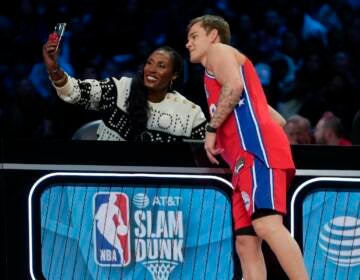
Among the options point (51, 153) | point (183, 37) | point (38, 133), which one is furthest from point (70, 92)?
point (183, 37)

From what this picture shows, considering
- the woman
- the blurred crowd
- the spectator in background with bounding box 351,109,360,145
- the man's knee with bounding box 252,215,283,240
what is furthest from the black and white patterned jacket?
the blurred crowd

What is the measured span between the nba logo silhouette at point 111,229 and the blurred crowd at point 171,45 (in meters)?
3.97

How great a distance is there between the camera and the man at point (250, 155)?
6.22 meters

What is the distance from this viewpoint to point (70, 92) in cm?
721

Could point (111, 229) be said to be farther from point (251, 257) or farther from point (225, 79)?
point (225, 79)

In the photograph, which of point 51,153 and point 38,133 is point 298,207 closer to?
point 51,153

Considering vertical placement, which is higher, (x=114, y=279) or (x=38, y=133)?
(x=38, y=133)

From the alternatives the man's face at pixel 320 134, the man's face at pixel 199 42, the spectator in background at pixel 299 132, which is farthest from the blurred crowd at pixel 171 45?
the man's face at pixel 199 42

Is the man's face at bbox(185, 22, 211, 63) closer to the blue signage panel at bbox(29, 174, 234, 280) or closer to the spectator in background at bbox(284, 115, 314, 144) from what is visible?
the blue signage panel at bbox(29, 174, 234, 280)

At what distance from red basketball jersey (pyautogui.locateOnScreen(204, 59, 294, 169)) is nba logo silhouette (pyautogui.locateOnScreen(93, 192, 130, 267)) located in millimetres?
684

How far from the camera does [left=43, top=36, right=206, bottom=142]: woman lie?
726 centimetres

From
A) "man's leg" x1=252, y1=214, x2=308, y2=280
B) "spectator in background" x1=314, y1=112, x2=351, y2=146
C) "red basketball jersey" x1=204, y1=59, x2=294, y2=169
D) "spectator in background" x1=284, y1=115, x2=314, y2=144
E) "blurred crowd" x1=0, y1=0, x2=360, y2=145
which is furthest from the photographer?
"blurred crowd" x1=0, y1=0, x2=360, y2=145

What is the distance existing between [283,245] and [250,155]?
491 mm

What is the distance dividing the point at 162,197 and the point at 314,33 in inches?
227
